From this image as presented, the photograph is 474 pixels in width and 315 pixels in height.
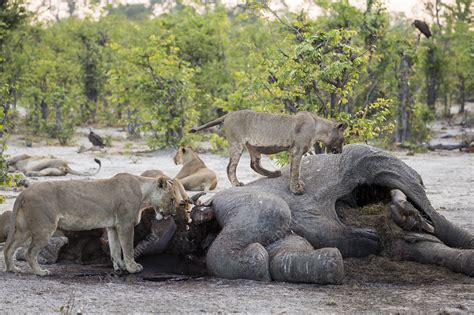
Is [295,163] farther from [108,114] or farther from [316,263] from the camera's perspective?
[108,114]

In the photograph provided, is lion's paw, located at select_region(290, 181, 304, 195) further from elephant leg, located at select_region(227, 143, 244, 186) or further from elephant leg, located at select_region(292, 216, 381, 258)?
elephant leg, located at select_region(227, 143, 244, 186)

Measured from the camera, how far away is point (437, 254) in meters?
6.50

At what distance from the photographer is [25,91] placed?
102 feet

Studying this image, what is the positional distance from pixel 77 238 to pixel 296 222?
2.05 meters

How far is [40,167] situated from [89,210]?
11343 millimetres

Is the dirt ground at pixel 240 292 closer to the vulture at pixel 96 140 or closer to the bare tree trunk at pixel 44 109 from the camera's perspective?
the vulture at pixel 96 140

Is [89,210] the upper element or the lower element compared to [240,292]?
upper

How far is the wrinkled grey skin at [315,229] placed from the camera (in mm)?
6000

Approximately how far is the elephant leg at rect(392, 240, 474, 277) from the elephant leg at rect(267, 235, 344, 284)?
1.02 m

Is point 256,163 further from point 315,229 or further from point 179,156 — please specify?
point 179,156

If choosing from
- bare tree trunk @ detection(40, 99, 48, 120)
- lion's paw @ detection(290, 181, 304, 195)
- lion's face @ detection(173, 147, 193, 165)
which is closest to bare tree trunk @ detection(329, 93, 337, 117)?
lion's face @ detection(173, 147, 193, 165)

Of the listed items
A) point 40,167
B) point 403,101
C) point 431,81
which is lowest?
point 40,167

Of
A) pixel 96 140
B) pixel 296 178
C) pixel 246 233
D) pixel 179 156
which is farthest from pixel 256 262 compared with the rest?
pixel 96 140

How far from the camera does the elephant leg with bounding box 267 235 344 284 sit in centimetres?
586
